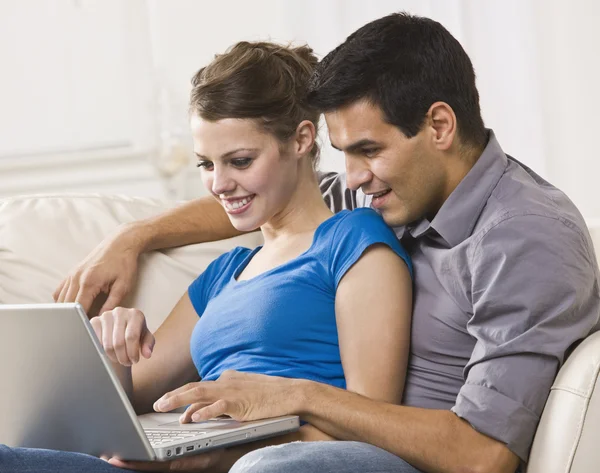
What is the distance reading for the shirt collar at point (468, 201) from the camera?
54.4 inches

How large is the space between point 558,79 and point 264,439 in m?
1.85

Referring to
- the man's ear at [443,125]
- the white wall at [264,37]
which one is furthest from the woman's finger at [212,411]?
the white wall at [264,37]

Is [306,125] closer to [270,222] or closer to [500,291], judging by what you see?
[270,222]

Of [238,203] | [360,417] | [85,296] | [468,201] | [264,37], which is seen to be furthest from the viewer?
[264,37]

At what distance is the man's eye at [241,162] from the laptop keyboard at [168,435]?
0.51 metres

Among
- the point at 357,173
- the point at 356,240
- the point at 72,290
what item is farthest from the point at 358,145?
the point at 72,290

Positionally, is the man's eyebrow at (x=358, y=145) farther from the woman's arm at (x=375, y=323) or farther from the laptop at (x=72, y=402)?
the laptop at (x=72, y=402)

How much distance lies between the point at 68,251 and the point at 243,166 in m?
0.48

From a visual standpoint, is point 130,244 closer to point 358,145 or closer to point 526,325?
point 358,145

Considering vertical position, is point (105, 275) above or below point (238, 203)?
below

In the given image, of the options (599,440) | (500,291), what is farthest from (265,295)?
(599,440)

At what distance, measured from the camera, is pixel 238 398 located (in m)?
1.28

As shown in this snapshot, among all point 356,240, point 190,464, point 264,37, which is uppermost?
point 264,37

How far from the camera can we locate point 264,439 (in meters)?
1.33
